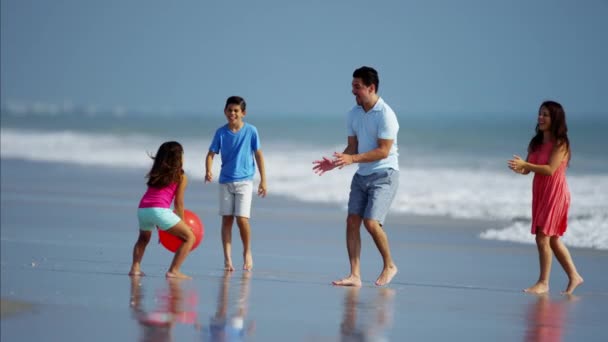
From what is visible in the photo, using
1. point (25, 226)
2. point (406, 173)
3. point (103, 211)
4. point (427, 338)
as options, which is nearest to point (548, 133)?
point (427, 338)

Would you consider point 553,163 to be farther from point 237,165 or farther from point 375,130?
point 237,165

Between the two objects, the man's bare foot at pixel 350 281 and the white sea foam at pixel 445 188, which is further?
the white sea foam at pixel 445 188

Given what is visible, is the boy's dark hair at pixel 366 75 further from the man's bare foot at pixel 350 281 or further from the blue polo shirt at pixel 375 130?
the man's bare foot at pixel 350 281

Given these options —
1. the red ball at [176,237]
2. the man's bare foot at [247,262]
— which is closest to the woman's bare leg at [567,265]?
the man's bare foot at [247,262]

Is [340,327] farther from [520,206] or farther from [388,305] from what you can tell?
[520,206]

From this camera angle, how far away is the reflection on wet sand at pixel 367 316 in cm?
639

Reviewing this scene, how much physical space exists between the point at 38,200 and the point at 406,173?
38.8 ft

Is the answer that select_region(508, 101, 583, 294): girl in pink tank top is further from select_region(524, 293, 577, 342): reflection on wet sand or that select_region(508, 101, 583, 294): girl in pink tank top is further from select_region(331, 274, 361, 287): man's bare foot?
select_region(331, 274, 361, 287): man's bare foot

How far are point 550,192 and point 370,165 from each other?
1382 mm

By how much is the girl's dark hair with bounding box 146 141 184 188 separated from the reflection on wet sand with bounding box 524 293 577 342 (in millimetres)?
2694

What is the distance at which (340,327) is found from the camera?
662 cm

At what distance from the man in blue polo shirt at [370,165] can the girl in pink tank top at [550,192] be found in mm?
958

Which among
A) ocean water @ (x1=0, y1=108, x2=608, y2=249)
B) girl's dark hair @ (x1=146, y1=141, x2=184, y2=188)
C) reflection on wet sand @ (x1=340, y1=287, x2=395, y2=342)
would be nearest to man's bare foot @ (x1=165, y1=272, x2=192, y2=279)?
girl's dark hair @ (x1=146, y1=141, x2=184, y2=188)

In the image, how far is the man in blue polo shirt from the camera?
8.44 m
